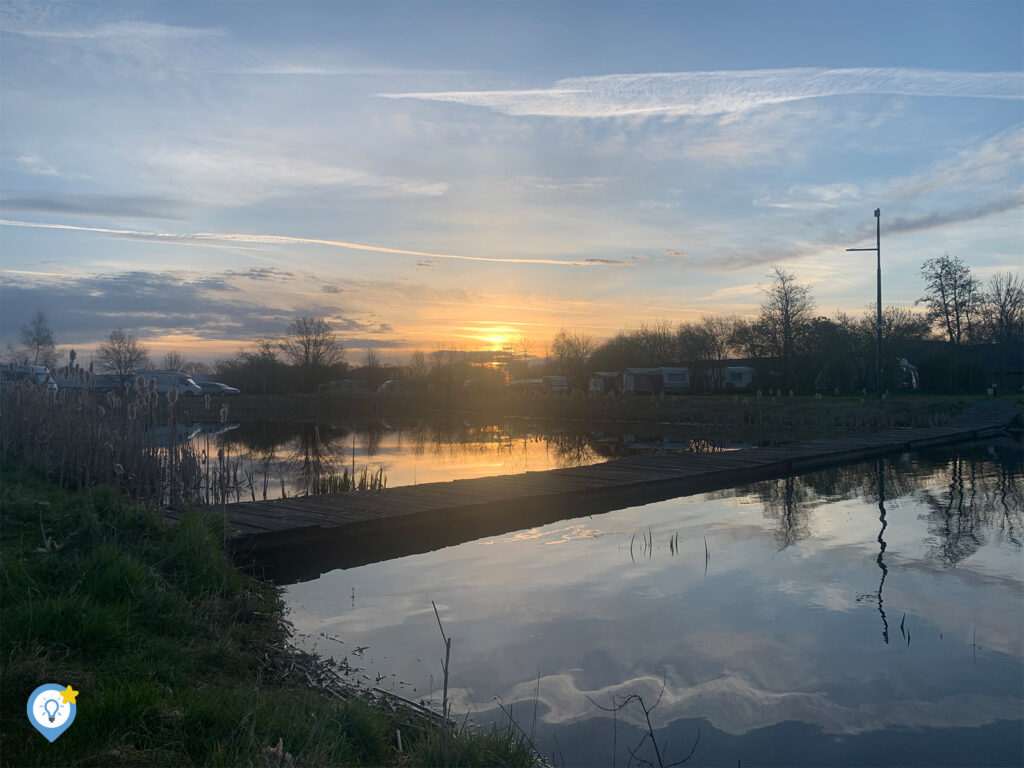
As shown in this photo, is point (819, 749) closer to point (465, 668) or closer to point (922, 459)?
point (465, 668)

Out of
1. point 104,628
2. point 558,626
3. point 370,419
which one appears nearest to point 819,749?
point 558,626

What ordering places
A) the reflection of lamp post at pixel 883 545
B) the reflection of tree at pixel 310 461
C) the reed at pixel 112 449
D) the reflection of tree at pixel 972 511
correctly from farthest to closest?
the reflection of tree at pixel 310 461 < the reed at pixel 112 449 < the reflection of tree at pixel 972 511 < the reflection of lamp post at pixel 883 545

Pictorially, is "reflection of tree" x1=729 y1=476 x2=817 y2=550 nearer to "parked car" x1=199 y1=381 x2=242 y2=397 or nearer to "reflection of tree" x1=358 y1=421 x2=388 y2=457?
"reflection of tree" x1=358 y1=421 x2=388 y2=457

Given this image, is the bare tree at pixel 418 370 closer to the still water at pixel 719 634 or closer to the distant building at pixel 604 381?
the distant building at pixel 604 381

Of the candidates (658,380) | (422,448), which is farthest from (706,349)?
(422,448)

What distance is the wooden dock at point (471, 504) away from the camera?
7.82 metres

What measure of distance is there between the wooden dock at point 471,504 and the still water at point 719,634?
26.6 inches

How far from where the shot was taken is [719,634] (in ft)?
17.5

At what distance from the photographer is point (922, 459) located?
1641 centimetres

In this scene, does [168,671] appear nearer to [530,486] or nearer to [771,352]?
[530,486]

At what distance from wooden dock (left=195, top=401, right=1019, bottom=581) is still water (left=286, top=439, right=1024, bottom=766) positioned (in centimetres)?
68

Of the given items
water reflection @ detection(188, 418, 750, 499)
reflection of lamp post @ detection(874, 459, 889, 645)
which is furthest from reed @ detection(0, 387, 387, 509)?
reflection of lamp post @ detection(874, 459, 889, 645)

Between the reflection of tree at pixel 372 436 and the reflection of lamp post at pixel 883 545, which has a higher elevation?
the reflection of tree at pixel 372 436

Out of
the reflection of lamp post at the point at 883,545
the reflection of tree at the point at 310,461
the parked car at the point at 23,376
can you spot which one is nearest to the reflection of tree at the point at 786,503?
the reflection of lamp post at the point at 883,545
